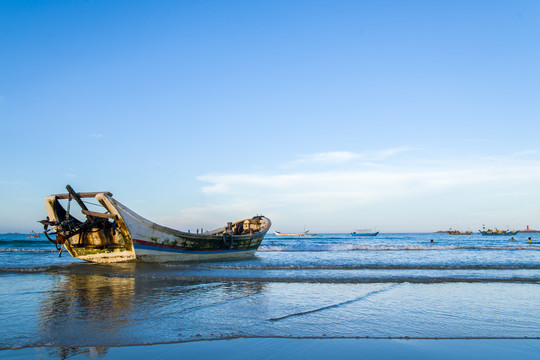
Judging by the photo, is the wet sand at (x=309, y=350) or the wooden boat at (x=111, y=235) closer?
the wet sand at (x=309, y=350)

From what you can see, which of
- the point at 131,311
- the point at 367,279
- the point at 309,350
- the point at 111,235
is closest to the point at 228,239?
the point at 111,235

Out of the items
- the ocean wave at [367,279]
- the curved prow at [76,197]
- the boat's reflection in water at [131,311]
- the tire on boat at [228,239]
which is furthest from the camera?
the tire on boat at [228,239]

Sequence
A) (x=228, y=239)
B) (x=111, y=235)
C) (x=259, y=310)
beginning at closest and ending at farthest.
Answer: (x=259, y=310) → (x=111, y=235) → (x=228, y=239)

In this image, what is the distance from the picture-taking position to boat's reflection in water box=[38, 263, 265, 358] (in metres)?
4.94

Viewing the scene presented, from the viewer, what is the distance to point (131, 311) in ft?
22.0

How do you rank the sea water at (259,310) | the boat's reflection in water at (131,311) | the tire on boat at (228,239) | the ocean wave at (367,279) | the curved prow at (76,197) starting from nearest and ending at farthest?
the boat's reflection in water at (131,311), the sea water at (259,310), the ocean wave at (367,279), the curved prow at (76,197), the tire on boat at (228,239)

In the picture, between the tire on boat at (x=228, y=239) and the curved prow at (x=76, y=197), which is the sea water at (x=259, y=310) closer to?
the curved prow at (x=76, y=197)

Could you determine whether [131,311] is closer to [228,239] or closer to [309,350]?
[309,350]

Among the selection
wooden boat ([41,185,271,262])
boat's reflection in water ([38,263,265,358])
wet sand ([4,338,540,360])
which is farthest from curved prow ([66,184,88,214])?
wet sand ([4,338,540,360])

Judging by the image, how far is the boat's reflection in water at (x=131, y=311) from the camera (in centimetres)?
494

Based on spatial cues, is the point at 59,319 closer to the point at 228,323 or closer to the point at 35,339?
the point at 35,339

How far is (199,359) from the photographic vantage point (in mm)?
4105

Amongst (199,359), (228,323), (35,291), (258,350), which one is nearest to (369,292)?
(228,323)

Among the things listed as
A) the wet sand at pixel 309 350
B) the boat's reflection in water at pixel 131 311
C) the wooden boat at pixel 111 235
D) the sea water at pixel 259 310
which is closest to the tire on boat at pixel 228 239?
the wooden boat at pixel 111 235
